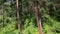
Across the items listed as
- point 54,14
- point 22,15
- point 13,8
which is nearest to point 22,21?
point 22,15

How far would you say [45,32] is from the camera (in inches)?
860

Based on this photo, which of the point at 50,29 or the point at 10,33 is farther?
the point at 10,33

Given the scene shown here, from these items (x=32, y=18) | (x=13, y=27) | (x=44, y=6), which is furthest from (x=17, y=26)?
(x=44, y=6)

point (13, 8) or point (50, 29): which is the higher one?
point (13, 8)

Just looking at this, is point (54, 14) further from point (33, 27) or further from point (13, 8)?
point (13, 8)

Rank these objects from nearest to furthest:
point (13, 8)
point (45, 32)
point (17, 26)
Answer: point (45, 32), point (17, 26), point (13, 8)

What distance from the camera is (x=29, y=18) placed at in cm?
2556

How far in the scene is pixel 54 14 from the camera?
25.7 m

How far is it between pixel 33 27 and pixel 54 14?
4.16 metres

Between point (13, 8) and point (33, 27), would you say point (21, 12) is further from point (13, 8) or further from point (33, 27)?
point (33, 27)

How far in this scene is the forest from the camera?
22797 mm

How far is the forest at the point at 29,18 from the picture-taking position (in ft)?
74.8

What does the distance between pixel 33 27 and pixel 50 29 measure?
7.48ft

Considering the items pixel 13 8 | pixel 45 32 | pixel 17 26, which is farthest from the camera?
pixel 13 8
